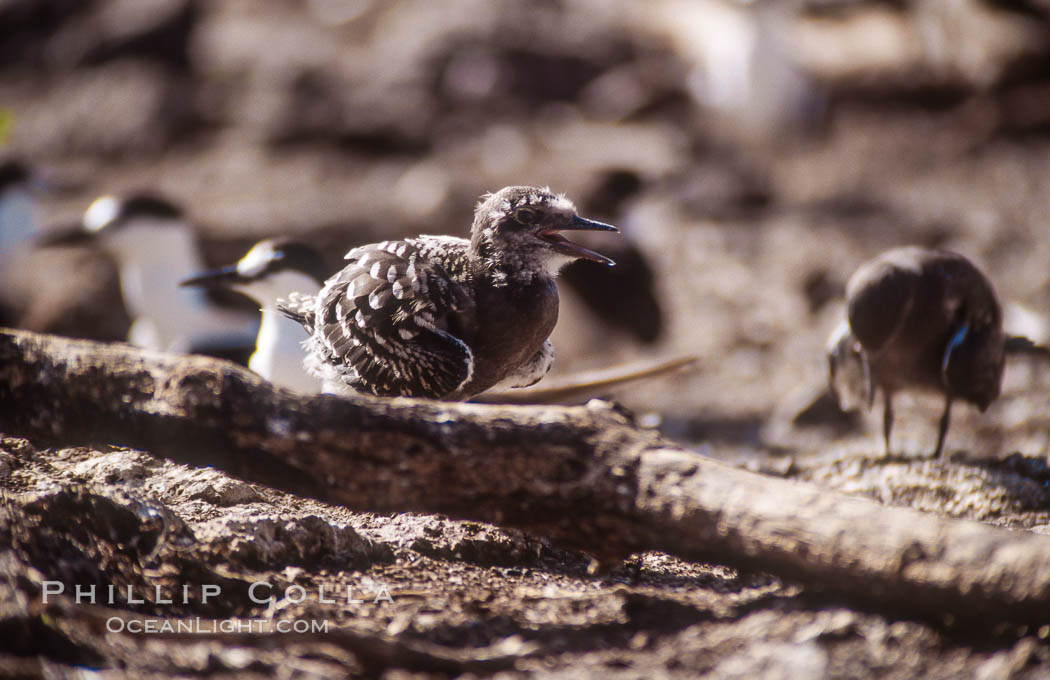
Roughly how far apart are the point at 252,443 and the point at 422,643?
2.12 feet

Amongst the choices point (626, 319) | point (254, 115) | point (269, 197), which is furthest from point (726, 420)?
point (254, 115)

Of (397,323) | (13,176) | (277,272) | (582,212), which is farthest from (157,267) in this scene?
(397,323)

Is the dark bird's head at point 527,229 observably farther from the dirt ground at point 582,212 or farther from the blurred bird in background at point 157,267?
the blurred bird in background at point 157,267

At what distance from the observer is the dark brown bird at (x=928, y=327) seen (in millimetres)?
3498

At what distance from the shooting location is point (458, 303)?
8.51ft

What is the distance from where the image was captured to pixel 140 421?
2.34 meters

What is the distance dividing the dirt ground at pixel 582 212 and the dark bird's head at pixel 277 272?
3.66 ft

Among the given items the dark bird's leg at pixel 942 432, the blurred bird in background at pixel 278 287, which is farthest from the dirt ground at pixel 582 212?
the blurred bird in background at pixel 278 287

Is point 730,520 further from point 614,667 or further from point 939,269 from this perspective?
point 939,269

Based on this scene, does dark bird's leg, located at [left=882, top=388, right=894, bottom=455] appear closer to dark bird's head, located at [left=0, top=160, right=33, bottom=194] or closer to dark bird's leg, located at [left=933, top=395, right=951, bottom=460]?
dark bird's leg, located at [left=933, top=395, right=951, bottom=460]

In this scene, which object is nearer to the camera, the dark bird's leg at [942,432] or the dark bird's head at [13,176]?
the dark bird's leg at [942,432]

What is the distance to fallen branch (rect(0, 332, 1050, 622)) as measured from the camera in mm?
2098

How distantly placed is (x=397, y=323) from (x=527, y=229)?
462 millimetres

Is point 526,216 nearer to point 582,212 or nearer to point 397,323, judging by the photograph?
point 397,323
